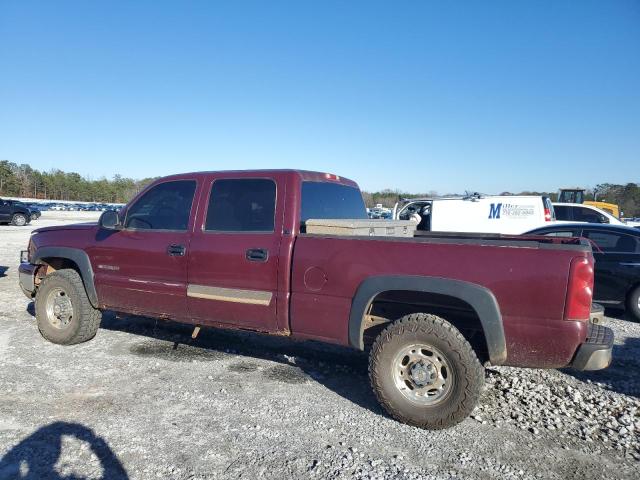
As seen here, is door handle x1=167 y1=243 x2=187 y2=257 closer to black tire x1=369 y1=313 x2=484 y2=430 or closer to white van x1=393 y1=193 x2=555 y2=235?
black tire x1=369 y1=313 x2=484 y2=430

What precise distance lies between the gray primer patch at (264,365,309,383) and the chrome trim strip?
36.3 inches

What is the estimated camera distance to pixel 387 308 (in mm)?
4145

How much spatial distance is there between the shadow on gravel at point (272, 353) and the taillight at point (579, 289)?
5.61 feet

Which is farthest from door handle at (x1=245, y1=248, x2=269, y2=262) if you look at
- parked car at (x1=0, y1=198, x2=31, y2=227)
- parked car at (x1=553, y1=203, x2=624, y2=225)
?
parked car at (x1=0, y1=198, x2=31, y2=227)

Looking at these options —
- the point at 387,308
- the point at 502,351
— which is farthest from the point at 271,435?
the point at 502,351

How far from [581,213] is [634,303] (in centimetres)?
681

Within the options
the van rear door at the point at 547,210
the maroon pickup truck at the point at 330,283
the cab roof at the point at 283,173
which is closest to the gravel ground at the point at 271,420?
the maroon pickup truck at the point at 330,283

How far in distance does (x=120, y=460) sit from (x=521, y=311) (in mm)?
2917

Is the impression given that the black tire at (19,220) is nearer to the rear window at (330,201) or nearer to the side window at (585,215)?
the rear window at (330,201)

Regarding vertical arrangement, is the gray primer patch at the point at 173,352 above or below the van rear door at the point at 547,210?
below

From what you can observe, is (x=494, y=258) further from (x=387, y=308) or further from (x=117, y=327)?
(x=117, y=327)

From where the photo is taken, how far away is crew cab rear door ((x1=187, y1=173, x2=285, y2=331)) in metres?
4.14

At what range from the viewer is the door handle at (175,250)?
456 cm

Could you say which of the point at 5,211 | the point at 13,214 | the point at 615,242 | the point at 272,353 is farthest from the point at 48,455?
the point at 13,214
